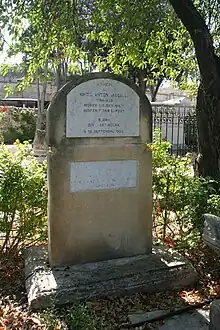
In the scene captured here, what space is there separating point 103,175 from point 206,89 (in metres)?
1.96

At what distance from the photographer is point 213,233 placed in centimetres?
230

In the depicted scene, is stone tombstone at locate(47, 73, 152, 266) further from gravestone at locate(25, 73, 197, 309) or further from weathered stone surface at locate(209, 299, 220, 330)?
weathered stone surface at locate(209, 299, 220, 330)

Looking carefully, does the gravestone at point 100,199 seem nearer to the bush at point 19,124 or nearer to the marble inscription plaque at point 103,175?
the marble inscription plaque at point 103,175

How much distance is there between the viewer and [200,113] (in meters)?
5.07

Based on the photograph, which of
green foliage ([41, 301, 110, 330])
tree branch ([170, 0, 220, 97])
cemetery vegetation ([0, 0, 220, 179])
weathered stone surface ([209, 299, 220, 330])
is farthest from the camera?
cemetery vegetation ([0, 0, 220, 179])

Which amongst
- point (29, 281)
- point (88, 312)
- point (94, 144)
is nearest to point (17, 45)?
A: point (94, 144)

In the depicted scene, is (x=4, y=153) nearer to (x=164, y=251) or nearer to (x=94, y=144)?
(x=94, y=144)

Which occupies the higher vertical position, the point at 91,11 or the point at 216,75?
the point at 91,11

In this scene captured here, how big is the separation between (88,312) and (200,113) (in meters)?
2.99

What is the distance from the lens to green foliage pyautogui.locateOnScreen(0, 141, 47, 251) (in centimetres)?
385

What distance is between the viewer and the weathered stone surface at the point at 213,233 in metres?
2.27

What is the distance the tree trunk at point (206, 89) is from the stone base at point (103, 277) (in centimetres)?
157

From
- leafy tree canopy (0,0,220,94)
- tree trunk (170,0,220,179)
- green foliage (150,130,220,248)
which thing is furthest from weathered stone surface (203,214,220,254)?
leafy tree canopy (0,0,220,94)

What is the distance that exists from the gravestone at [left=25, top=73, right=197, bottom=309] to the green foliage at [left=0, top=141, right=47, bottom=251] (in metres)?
0.29
